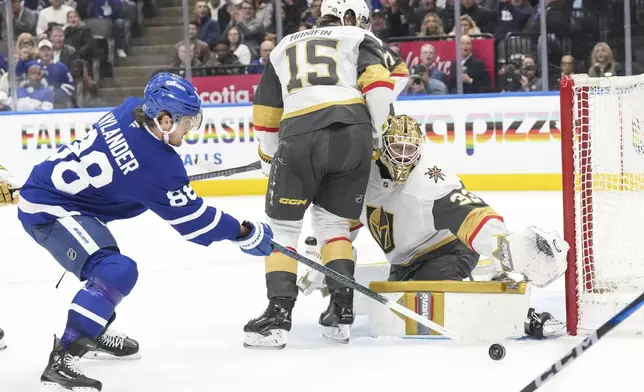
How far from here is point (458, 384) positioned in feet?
9.95

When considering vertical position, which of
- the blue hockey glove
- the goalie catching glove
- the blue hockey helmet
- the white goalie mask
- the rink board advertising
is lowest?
the rink board advertising

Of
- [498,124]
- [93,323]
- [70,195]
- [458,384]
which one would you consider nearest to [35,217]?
[70,195]

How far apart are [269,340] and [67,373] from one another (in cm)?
76

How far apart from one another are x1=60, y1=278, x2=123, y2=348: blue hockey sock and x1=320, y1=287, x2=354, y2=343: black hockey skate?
2.88 feet

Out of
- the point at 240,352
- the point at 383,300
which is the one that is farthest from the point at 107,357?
the point at 383,300

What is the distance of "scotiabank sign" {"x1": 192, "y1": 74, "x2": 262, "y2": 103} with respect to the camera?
336 inches

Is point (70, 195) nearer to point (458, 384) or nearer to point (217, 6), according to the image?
point (458, 384)

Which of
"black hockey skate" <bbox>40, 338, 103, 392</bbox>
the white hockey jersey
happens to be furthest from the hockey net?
"black hockey skate" <bbox>40, 338, 103, 392</bbox>

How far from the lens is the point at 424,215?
3.68m

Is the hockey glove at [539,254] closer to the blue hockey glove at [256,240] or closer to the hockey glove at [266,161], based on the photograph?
the blue hockey glove at [256,240]

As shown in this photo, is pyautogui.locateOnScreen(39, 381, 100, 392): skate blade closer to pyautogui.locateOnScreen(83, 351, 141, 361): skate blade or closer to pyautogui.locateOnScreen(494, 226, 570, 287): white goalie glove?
pyautogui.locateOnScreen(83, 351, 141, 361): skate blade

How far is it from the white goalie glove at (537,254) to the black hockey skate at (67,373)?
1275 mm

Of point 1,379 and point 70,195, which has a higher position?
point 70,195

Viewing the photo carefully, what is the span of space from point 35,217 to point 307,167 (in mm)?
931
